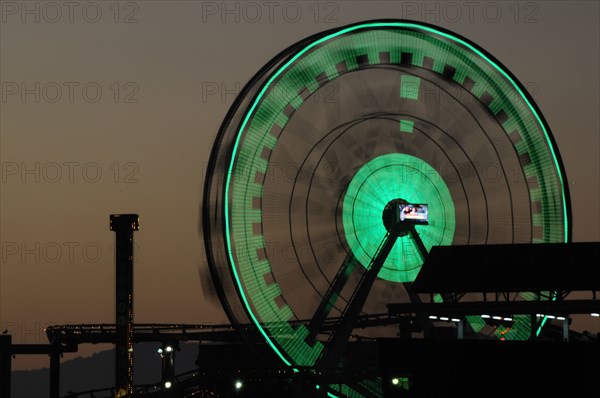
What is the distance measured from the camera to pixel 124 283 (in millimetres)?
56844

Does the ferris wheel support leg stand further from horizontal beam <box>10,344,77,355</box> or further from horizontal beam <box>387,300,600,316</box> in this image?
horizontal beam <box>10,344,77,355</box>

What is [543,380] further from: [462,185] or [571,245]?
[462,185]

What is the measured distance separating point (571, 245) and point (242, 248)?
10.1 meters

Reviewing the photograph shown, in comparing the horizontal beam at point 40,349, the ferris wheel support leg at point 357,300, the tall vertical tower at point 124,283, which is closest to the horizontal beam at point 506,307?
the ferris wheel support leg at point 357,300

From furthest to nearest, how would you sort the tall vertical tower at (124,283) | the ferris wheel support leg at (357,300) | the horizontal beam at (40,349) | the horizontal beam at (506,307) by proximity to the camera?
1. the horizontal beam at (40,349)
2. the tall vertical tower at (124,283)
3. the ferris wheel support leg at (357,300)
4. the horizontal beam at (506,307)

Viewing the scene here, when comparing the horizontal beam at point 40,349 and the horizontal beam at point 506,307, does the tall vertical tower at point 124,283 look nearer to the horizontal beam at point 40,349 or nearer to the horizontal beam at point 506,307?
the horizontal beam at point 40,349

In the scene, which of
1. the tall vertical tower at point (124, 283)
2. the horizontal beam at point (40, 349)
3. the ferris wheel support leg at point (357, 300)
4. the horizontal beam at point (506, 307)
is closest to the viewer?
the horizontal beam at point (506, 307)

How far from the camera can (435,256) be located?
38.0m

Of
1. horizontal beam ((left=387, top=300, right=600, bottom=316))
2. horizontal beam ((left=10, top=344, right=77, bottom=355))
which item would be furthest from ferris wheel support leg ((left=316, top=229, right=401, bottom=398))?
horizontal beam ((left=10, top=344, right=77, bottom=355))

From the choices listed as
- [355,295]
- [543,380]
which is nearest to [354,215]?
[355,295]

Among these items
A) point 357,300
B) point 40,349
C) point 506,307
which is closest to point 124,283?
point 40,349

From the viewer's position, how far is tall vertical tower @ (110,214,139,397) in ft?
186

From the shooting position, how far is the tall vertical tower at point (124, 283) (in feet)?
186

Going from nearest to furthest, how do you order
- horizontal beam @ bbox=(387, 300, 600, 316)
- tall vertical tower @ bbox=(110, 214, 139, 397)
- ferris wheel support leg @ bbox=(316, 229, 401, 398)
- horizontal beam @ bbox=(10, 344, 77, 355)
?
horizontal beam @ bbox=(387, 300, 600, 316), ferris wheel support leg @ bbox=(316, 229, 401, 398), tall vertical tower @ bbox=(110, 214, 139, 397), horizontal beam @ bbox=(10, 344, 77, 355)
